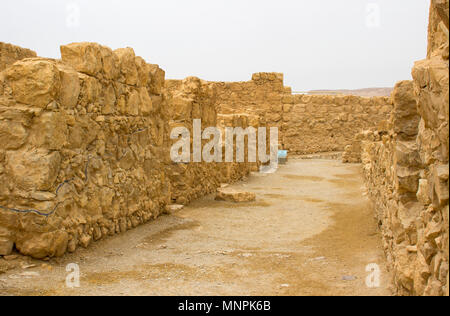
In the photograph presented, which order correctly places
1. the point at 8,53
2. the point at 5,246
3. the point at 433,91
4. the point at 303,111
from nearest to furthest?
the point at 433,91
the point at 5,246
the point at 8,53
the point at 303,111

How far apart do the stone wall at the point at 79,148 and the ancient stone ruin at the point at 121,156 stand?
11 mm

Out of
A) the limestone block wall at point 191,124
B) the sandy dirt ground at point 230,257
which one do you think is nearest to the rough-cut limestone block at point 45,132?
the sandy dirt ground at point 230,257

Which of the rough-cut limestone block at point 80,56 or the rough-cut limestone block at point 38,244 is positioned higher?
the rough-cut limestone block at point 80,56

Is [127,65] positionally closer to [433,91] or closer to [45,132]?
[45,132]

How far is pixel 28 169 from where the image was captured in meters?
3.92

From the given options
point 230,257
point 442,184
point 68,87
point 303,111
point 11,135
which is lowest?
point 230,257

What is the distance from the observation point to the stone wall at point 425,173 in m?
2.20

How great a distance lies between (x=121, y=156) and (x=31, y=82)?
163 cm

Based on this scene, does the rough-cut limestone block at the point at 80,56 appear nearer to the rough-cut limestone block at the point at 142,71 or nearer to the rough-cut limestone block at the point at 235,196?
the rough-cut limestone block at the point at 142,71

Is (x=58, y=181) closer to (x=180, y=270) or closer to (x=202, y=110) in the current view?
(x=180, y=270)

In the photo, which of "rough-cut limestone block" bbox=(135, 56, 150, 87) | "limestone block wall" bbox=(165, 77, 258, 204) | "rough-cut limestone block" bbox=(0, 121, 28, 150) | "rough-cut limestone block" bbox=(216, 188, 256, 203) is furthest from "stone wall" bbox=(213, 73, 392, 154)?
"rough-cut limestone block" bbox=(0, 121, 28, 150)

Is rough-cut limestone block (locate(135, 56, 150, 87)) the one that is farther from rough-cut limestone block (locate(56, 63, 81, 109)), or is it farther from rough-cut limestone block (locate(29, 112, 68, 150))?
rough-cut limestone block (locate(29, 112, 68, 150))

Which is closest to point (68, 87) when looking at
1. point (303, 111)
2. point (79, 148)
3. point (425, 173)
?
point (79, 148)
